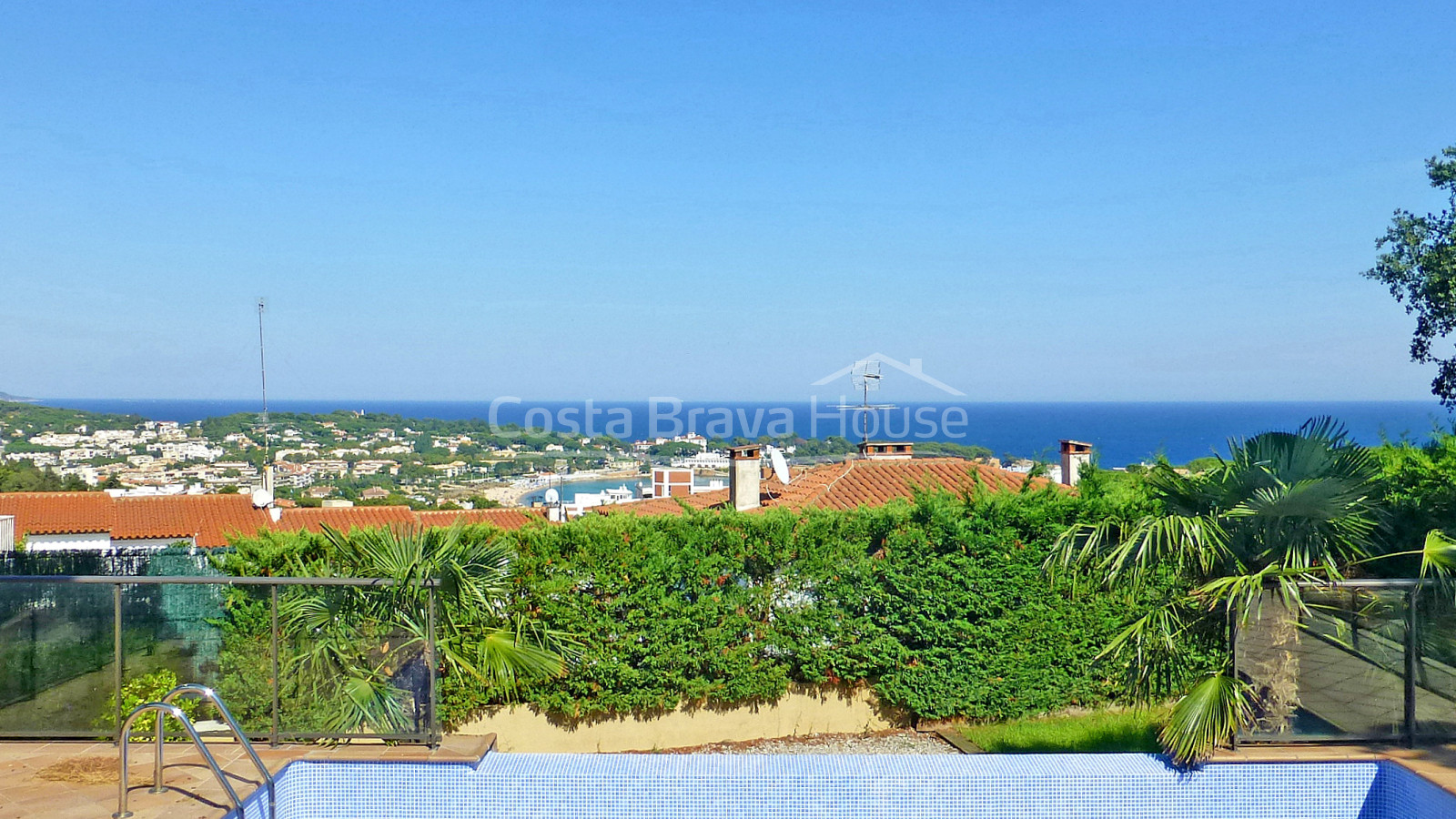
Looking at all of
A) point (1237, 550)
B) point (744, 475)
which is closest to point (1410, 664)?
point (1237, 550)

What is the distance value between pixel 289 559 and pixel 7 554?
676 centimetres

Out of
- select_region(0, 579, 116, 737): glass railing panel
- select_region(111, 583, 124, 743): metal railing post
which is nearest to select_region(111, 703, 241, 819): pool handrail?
select_region(111, 583, 124, 743): metal railing post

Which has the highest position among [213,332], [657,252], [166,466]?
[657,252]

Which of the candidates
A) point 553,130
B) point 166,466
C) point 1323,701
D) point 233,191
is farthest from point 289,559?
point 166,466

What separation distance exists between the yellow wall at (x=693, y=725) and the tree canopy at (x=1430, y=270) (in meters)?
17.9

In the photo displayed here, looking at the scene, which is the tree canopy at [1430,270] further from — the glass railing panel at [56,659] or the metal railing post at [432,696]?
the glass railing panel at [56,659]

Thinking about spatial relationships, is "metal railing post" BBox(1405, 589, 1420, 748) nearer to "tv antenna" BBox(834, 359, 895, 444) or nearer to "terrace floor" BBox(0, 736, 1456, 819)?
"terrace floor" BBox(0, 736, 1456, 819)

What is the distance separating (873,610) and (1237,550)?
12.5ft

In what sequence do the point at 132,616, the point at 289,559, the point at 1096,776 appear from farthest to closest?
the point at 289,559, the point at 132,616, the point at 1096,776

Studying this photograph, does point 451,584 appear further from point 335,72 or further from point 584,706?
point 335,72

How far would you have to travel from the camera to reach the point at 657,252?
47344 millimetres

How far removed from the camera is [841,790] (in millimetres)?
5980

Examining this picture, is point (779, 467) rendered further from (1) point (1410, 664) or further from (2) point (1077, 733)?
(1) point (1410, 664)

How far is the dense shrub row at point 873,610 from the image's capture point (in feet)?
28.7
